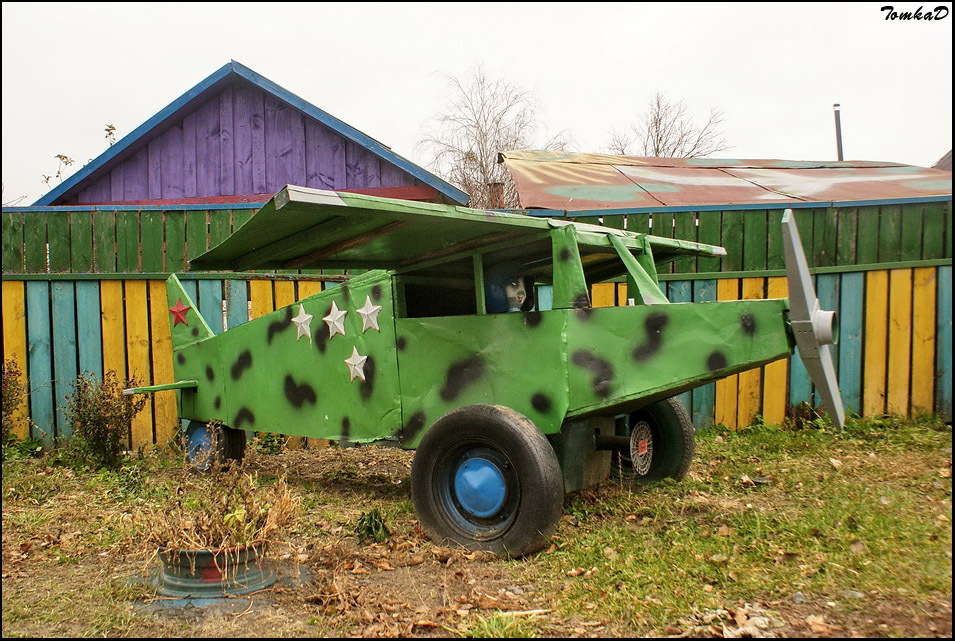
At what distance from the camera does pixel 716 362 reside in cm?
379

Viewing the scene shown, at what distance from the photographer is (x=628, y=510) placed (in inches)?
175

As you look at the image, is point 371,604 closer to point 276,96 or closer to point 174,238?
point 174,238

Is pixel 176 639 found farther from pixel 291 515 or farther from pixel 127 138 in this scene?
pixel 127 138

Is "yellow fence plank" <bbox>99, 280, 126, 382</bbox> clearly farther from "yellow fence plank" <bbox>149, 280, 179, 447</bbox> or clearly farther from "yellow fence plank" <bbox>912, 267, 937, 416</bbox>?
"yellow fence plank" <bbox>912, 267, 937, 416</bbox>

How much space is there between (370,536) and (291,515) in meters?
0.54

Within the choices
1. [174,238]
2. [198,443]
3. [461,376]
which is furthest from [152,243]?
[461,376]

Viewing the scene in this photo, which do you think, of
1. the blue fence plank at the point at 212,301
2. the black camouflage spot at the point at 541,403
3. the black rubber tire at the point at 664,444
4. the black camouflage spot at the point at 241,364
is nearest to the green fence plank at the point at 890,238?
the black rubber tire at the point at 664,444

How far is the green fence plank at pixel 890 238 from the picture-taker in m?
6.86

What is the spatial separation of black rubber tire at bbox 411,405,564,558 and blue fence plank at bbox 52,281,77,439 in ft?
14.8

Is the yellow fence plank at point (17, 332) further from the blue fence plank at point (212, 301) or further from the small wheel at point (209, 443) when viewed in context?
the small wheel at point (209, 443)

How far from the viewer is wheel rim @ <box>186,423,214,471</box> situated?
19.6 ft

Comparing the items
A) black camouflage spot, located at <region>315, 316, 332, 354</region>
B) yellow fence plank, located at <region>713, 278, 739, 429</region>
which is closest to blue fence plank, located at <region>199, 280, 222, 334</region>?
black camouflage spot, located at <region>315, 316, 332, 354</region>

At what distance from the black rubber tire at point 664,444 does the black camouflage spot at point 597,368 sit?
4.03ft

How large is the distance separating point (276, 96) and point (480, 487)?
6.87 m
